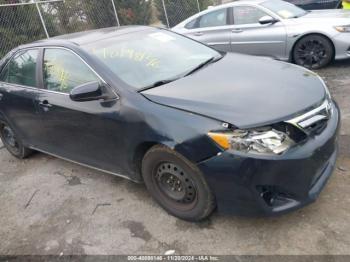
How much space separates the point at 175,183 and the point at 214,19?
5616mm

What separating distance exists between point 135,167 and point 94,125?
0.57 metres

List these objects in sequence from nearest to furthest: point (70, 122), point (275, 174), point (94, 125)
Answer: point (275, 174), point (94, 125), point (70, 122)

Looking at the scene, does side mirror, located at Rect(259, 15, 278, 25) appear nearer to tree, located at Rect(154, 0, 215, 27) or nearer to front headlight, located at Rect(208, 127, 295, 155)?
front headlight, located at Rect(208, 127, 295, 155)

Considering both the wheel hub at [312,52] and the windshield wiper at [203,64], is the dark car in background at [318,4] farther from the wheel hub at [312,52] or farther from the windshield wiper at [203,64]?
the windshield wiper at [203,64]

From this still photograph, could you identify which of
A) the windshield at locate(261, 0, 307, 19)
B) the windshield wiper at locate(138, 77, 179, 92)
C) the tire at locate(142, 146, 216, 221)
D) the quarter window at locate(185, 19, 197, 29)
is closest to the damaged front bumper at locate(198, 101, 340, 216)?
the tire at locate(142, 146, 216, 221)

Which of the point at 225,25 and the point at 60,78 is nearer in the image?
the point at 60,78

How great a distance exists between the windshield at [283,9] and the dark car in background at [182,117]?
3.54 metres

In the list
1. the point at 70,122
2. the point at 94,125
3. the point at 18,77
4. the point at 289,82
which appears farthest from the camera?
the point at 18,77

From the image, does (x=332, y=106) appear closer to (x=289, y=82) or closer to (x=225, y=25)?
(x=289, y=82)

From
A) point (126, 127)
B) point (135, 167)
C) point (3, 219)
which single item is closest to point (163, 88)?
point (126, 127)

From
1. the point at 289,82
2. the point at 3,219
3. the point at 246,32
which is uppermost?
the point at 289,82

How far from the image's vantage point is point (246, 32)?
737 cm

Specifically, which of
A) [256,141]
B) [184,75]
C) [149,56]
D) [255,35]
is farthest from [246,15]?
[256,141]

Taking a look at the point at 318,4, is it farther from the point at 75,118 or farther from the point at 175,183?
the point at 175,183
